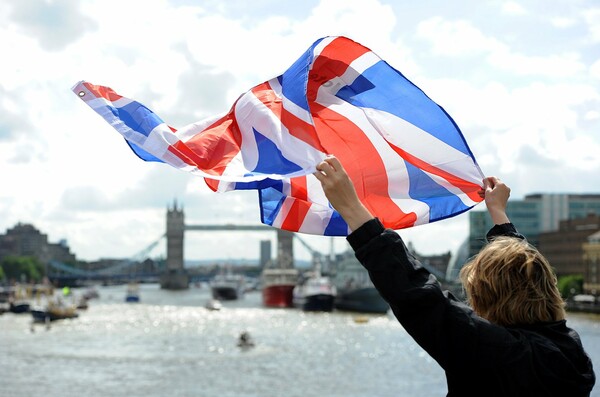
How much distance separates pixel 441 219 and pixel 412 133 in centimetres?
33

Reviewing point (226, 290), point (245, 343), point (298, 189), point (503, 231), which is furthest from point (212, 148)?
point (226, 290)

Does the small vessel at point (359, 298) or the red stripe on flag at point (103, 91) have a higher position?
the red stripe on flag at point (103, 91)

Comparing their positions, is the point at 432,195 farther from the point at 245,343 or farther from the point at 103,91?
the point at 245,343

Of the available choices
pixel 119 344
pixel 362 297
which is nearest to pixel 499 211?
pixel 119 344

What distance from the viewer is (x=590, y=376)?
225 centimetres

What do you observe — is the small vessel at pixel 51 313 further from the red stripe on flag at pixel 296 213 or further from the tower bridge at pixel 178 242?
the tower bridge at pixel 178 242

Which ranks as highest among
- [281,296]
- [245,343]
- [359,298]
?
[359,298]

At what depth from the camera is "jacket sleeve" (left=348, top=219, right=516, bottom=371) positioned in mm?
2104

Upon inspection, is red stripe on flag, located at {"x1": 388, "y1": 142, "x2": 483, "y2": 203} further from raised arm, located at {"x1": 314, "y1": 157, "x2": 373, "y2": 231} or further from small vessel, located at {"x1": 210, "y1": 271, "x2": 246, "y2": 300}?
small vessel, located at {"x1": 210, "y1": 271, "x2": 246, "y2": 300}

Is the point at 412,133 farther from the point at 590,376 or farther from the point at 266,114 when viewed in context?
the point at 590,376

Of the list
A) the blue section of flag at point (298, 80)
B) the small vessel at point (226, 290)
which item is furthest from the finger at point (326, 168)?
the small vessel at point (226, 290)

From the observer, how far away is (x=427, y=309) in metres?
2.11

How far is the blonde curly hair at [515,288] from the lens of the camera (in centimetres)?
224

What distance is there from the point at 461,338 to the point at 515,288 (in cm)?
22
